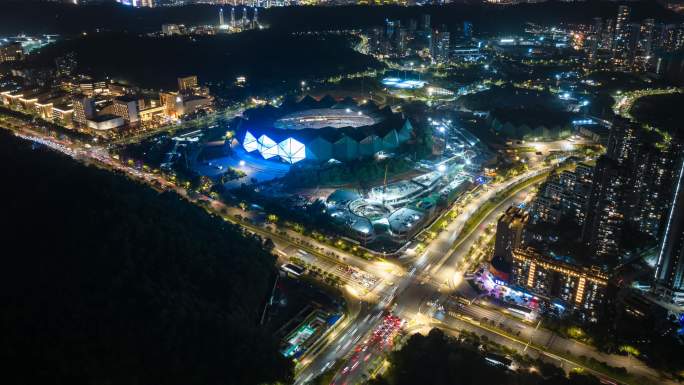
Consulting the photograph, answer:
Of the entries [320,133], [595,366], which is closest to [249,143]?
[320,133]

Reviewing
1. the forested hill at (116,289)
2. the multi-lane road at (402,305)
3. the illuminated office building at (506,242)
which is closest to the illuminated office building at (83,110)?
the multi-lane road at (402,305)

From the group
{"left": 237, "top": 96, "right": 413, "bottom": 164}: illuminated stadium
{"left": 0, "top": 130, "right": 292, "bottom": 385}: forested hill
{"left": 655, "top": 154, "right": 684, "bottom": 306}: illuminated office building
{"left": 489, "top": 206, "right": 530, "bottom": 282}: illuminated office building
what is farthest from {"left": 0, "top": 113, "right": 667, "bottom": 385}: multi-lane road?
{"left": 237, "top": 96, "right": 413, "bottom": 164}: illuminated stadium

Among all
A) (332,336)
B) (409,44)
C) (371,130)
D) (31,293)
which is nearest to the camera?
(31,293)

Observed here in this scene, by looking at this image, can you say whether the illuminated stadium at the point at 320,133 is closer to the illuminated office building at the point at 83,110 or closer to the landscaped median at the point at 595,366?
the illuminated office building at the point at 83,110

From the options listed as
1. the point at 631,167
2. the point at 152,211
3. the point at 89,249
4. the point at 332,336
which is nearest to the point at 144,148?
the point at 152,211

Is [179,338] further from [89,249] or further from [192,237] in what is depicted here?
[192,237]

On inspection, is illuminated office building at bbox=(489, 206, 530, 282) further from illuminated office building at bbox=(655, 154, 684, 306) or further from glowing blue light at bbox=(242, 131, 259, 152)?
glowing blue light at bbox=(242, 131, 259, 152)
